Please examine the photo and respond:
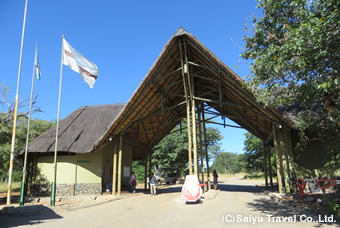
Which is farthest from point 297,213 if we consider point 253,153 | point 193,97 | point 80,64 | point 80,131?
point 253,153

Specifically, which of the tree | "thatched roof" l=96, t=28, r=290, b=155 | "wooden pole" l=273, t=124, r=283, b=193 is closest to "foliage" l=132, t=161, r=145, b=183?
"thatched roof" l=96, t=28, r=290, b=155

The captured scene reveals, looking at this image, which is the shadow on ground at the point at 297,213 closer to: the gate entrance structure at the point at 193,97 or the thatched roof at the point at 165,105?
the gate entrance structure at the point at 193,97

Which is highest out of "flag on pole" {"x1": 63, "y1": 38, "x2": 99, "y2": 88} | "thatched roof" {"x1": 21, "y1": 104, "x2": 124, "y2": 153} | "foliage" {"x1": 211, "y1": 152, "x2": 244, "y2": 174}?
"flag on pole" {"x1": 63, "y1": 38, "x2": 99, "y2": 88}

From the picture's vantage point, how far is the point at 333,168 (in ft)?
43.9

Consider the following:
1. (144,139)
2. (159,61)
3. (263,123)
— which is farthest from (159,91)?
(263,123)

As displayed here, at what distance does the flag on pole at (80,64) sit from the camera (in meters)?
12.2

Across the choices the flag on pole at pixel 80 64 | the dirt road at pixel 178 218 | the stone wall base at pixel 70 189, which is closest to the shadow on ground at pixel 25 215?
the dirt road at pixel 178 218

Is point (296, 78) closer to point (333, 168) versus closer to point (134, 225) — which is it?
point (134, 225)

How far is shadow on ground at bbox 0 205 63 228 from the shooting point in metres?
8.01

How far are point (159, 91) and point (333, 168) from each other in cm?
1102

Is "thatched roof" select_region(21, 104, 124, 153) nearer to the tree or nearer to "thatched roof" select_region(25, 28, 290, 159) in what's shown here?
"thatched roof" select_region(25, 28, 290, 159)

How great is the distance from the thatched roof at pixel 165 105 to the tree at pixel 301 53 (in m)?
2.99

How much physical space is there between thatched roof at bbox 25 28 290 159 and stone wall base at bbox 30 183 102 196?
2628 mm

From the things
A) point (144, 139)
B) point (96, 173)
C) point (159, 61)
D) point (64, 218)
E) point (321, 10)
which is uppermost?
point (159, 61)
